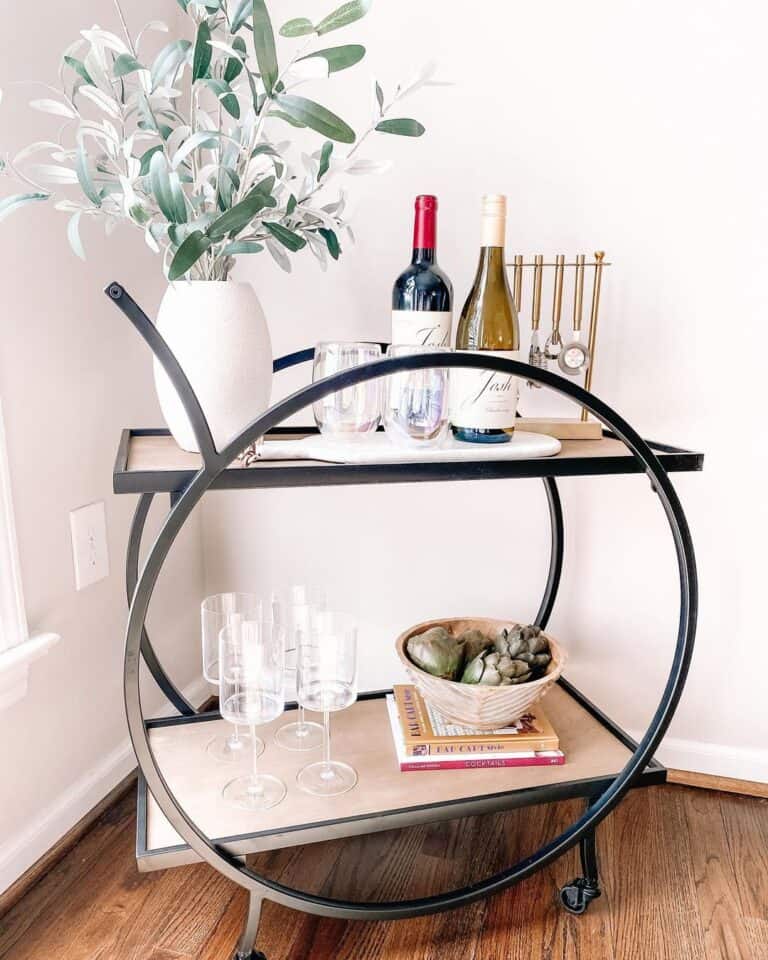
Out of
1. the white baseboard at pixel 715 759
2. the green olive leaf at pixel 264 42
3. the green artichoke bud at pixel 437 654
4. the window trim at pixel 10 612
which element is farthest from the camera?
the white baseboard at pixel 715 759

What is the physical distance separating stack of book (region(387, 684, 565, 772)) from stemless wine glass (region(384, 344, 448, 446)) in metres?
0.44

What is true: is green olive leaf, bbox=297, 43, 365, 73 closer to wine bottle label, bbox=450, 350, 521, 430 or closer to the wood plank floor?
wine bottle label, bbox=450, 350, 521, 430

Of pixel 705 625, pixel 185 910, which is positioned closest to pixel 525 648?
pixel 705 625

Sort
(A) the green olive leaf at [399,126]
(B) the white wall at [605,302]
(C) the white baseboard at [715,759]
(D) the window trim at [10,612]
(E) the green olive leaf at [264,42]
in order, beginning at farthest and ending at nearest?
1. (C) the white baseboard at [715,759]
2. (B) the white wall at [605,302]
3. (D) the window trim at [10,612]
4. (A) the green olive leaf at [399,126]
5. (E) the green olive leaf at [264,42]

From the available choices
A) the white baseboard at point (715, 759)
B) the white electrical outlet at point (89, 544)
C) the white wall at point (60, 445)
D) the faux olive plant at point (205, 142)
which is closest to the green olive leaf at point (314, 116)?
the faux olive plant at point (205, 142)

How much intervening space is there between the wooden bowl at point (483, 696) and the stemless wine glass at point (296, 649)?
6.2 inches

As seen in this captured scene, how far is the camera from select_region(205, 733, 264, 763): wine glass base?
1.02 meters

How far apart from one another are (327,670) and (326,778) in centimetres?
16

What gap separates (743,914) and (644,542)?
1.88ft

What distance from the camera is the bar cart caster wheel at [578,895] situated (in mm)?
1015

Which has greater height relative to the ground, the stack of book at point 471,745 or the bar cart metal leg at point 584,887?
the stack of book at point 471,745

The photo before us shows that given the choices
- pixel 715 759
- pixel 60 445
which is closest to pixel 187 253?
pixel 60 445

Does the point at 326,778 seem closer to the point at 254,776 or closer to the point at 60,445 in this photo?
the point at 254,776

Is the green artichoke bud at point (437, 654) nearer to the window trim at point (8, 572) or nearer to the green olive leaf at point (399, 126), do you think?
the window trim at point (8, 572)
